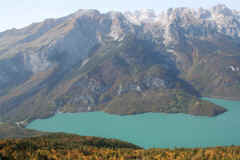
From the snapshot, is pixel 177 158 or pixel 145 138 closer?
pixel 177 158

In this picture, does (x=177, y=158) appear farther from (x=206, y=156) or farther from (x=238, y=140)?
(x=238, y=140)

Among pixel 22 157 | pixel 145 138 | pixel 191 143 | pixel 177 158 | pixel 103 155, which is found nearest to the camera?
pixel 22 157

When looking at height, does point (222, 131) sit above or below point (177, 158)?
below

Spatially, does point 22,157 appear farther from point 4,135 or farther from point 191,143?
point 4,135

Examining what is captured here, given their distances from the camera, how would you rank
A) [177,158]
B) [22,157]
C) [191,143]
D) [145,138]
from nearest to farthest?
1. [22,157]
2. [177,158]
3. [191,143]
4. [145,138]

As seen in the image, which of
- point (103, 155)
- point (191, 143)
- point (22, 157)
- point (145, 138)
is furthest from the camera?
point (145, 138)

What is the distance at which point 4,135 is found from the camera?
18575 cm

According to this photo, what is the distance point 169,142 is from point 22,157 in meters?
142

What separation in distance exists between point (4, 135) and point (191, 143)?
14091 cm

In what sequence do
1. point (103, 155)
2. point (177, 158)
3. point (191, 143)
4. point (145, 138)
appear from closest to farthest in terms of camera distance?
point (177, 158) → point (103, 155) → point (191, 143) → point (145, 138)

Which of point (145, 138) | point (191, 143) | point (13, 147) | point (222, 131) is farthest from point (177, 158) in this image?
point (222, 131)

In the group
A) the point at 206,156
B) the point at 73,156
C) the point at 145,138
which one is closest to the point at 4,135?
the point at 145,138

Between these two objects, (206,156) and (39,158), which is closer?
(39,158)

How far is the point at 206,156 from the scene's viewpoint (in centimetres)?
4325
